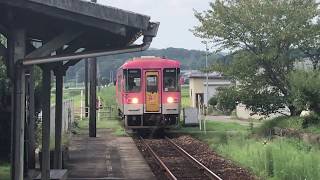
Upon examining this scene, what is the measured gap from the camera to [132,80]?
25641mm

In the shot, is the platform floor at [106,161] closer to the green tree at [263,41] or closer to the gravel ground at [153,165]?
the gravel ground at [153,165]

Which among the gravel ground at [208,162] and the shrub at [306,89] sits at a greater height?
the shrub at [306,89]

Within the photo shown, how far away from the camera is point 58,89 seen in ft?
37.9

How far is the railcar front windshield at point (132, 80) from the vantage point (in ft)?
83.7

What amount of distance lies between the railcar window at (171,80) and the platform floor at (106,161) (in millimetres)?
3112

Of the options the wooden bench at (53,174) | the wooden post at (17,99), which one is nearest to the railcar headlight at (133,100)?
the wooden bench at (53,174)

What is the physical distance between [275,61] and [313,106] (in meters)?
3.59

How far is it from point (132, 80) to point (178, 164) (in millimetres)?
9322

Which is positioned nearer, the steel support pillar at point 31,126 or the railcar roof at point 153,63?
the steel support pillar at point 31,126

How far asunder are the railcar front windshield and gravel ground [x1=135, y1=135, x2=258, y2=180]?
2.74 metres

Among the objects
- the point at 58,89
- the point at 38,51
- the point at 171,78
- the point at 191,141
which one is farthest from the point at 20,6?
the point at 171,78

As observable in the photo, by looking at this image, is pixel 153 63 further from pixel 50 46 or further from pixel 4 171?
pixel 50 46

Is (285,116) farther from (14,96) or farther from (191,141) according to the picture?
(14,96)

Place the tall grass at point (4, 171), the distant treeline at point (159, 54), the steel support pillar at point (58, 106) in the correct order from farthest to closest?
the distant treeline at point (159, 54)
the tall grass at point (4, 171)
the steel support pillar at point (58, 106)
